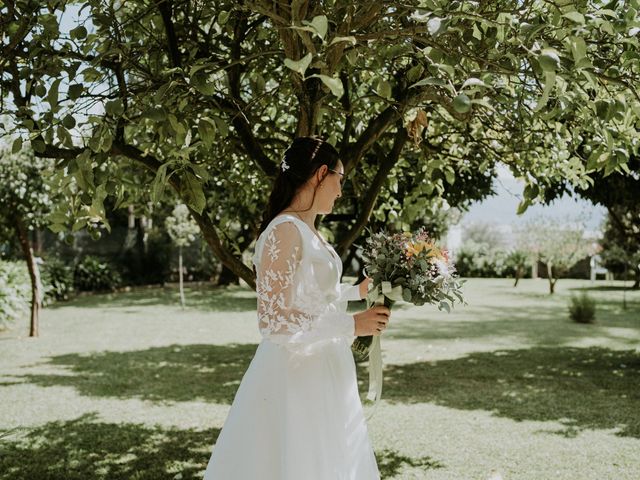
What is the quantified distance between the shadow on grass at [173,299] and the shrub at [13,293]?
2.98 meters

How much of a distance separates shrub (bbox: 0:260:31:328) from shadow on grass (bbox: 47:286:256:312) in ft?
9.78

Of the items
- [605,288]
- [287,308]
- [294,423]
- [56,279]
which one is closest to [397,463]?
[294,423]

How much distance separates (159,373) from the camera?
9.66 meters

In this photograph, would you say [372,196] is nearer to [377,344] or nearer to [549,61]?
[377,344]

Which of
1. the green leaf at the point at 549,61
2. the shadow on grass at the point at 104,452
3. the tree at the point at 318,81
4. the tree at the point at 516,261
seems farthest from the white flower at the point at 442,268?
the tree at the point at 516,261

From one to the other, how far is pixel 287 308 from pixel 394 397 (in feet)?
18.2

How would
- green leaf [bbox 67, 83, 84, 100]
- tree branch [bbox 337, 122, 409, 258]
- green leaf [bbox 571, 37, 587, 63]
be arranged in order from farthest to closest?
tree branch [bbox 337, 122, 409, 258] → green leaf [bbox 67, 83, 84, 100] → green leaf [bbox 571, 37, 587, 63]

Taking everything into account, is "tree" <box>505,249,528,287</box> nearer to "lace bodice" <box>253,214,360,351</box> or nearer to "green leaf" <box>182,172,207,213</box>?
"lace bodice" <box>253,214,360,351</box>

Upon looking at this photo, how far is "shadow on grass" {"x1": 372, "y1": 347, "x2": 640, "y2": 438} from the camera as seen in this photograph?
280 inches

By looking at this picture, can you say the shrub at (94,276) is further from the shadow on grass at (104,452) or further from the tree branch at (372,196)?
the tree branch at (372,196)

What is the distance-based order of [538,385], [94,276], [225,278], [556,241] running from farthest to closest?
[225,278]
[556,241]
[94,276]
[538,385]

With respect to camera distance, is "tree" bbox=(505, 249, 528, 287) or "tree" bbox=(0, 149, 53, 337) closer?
"tree" bbox=(0, 149, 53, 337)

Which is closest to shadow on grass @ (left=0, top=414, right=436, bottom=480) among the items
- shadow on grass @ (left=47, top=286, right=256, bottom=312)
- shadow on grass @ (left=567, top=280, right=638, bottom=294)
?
shadow on grass @ (left=47, top=286, right=256, bottom=312)

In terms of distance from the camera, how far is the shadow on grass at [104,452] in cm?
526
